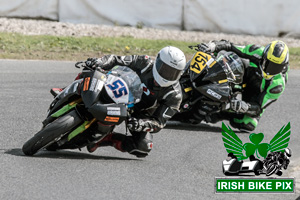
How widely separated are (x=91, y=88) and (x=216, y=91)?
9.64 feet

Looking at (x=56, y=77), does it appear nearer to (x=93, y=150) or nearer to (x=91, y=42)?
(x=91, y=42)

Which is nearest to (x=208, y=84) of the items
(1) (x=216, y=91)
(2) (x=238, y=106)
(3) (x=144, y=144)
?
(1) (x=216, y=91)

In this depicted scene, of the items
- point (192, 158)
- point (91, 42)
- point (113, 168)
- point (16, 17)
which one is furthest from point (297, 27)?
point (113, 168)

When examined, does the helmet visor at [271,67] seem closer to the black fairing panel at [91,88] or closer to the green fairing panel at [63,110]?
the black fairing panel at [91,88]

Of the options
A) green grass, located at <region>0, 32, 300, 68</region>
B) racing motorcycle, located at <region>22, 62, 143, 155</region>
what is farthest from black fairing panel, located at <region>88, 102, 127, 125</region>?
green grass, located at <region>0, 32, 300, 68</region>

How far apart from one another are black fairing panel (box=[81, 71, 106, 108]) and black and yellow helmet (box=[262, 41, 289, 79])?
3.49 meters

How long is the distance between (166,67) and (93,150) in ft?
4.41

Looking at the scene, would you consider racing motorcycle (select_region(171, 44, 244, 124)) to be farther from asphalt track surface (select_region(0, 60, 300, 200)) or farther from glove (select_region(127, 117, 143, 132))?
glove (select_region(127, 117, 143, 132))

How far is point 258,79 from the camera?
31.8 feet

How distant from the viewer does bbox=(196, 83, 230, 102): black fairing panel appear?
8.91 m

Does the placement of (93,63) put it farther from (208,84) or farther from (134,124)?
(208,84)

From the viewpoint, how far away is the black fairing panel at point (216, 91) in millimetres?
8914

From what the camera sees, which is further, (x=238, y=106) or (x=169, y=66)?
(x=238, y=106)

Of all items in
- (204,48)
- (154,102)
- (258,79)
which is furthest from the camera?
(258,79)
